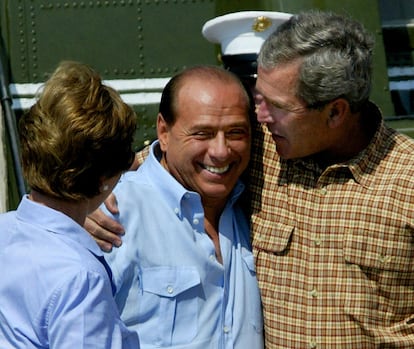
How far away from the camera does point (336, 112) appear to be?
3.45 metres

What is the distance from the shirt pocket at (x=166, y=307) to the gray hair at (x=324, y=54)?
76 cm

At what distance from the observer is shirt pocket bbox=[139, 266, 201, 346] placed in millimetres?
3137

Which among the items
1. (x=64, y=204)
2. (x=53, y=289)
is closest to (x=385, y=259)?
(x=64, y=204)

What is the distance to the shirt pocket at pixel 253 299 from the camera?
335 cm

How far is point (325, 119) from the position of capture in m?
3.45

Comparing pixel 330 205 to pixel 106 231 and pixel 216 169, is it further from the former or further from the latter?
pixel 106 231

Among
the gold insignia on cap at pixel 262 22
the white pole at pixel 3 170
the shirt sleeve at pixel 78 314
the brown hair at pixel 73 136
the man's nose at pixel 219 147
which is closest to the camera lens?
the shirt sleeve at pixel 78 314

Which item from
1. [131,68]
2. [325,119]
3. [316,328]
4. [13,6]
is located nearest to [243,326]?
[316,328]

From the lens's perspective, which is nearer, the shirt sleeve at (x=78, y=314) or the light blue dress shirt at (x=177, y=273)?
the shirt sleeve at (x=78, y=314)

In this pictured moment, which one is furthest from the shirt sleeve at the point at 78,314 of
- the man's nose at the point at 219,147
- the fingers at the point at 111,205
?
the man's nose at the point at 219,147

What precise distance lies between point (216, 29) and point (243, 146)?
4.11 feet

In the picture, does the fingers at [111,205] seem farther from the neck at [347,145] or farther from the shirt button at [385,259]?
the shirt button at [385,259]

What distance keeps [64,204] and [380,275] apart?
1.29 m

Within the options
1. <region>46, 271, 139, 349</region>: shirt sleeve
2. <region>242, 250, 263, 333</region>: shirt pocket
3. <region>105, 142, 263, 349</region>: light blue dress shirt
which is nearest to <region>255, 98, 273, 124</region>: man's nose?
<region>105, 142, 263, 349</region>: light blue dress shirt
